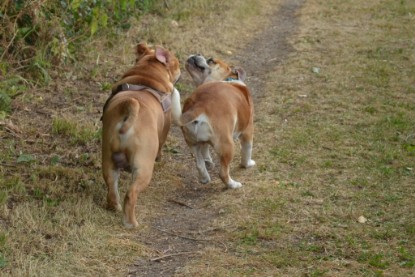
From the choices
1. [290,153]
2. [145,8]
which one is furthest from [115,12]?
[290,153]

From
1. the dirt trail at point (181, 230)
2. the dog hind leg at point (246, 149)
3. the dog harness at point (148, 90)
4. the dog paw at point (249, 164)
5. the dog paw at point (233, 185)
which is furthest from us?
the dog paw at point (249, 164)

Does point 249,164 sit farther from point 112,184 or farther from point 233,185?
point 112,184

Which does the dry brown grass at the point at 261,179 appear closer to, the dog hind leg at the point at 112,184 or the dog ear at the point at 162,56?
the dog hind leg at the point at 112,184

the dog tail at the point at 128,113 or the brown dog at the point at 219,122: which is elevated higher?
the dog tail at the point at 128,113

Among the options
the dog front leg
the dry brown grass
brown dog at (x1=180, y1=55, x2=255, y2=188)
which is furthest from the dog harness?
the dry brown grass

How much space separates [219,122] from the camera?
6727 millimetres

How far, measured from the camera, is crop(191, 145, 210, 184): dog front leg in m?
6.97

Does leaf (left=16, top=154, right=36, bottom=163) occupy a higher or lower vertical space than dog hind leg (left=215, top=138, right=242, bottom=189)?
lower

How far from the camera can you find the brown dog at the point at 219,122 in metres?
6.71

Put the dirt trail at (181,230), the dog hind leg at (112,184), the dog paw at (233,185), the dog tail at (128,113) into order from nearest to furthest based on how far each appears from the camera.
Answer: the dirt trail at (181,230) → the dog tail at (128,113) → the dog hind leg at (112,184) → the dog paw at (233,185)

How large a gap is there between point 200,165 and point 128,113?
139 centimetres

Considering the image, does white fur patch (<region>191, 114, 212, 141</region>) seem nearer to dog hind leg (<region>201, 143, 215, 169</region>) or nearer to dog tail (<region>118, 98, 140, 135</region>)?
dog hind leg (<region>201, 143, 215, 169</region>)

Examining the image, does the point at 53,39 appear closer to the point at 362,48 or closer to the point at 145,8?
the point at 145,8

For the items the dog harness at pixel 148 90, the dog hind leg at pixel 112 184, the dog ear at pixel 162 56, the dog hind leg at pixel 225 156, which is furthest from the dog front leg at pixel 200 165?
the dog hind leg at pixel 112 184
